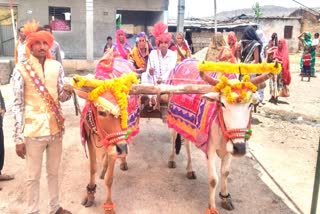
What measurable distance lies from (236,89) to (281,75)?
6.83m

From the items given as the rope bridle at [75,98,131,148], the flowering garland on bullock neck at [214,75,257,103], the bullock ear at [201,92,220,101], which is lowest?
the rope bridle at [75,98,131,148]

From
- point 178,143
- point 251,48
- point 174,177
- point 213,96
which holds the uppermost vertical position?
point 251,48

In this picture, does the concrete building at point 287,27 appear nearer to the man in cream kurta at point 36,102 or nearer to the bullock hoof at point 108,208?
the bullock hoof at point 108,208

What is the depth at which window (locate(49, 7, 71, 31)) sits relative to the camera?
58.7ft

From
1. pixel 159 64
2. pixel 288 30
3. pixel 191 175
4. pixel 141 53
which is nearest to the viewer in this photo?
pixel 191 175

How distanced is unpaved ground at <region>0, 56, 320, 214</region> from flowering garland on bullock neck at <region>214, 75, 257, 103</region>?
1776mm

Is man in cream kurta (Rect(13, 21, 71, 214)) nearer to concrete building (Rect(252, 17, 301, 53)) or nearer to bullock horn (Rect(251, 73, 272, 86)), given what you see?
bullock horn (Rect(251, 73, 272, 86))

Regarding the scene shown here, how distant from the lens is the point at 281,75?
1011cm

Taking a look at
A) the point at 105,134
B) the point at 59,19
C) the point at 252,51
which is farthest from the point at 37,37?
the point at 59,19

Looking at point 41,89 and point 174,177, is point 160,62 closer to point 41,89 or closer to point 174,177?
point 174,177

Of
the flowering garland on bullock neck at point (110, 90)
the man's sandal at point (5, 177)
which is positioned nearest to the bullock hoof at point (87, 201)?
the man's sandal at point (5, 177)

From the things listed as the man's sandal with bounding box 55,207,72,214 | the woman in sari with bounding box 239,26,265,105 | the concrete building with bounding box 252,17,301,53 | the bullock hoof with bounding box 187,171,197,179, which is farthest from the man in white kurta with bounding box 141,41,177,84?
the concrete building with bounding box 252,17,301,53

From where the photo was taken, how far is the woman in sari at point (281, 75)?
9805mm

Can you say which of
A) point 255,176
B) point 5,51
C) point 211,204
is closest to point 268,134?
point 255,176
